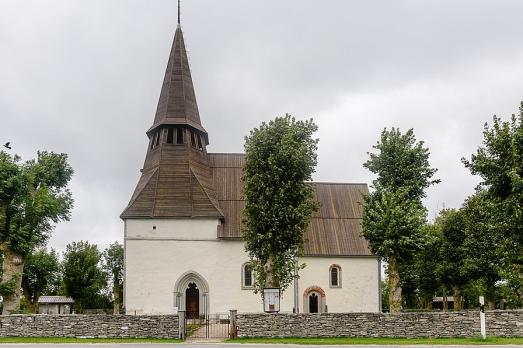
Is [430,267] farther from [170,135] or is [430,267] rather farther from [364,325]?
[170,135]

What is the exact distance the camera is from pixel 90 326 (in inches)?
1033

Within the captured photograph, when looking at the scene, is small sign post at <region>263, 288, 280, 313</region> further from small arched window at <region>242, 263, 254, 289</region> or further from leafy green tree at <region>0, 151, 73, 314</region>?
leafy green tree at <region>0, 151, 73, 314</region>

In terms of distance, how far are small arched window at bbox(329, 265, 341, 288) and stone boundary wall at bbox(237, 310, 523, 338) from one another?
14230 millimetres

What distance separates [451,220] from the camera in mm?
43406

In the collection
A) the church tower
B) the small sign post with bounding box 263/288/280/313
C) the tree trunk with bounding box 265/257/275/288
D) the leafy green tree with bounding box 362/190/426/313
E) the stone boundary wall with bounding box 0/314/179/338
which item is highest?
the church tower

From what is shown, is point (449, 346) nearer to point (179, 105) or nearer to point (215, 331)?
point (215, 331)

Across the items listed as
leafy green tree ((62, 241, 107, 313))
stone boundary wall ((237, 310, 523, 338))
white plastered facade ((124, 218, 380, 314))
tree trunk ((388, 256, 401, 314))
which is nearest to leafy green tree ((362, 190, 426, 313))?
tree trunk ((388, 256, 401, 314))

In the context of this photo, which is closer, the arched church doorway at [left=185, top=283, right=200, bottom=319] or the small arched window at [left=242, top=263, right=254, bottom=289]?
the arched church doorway at [left=185, top=283, right=200, bottom=319]

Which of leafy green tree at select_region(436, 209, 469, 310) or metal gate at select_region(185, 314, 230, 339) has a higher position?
leafy green tree at select_region(436, 209, 469, 310)

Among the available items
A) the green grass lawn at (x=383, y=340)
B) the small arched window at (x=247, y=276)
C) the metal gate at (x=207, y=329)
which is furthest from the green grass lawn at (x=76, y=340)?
the small arched window at (x=247, y=276)

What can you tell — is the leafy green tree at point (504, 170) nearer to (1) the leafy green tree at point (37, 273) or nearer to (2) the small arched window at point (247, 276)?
(2) the small arched window at point (247, 276)

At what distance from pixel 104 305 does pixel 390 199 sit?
151ft

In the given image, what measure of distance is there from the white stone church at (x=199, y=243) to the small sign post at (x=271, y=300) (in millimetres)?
10963

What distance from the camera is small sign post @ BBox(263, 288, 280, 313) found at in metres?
27.3
